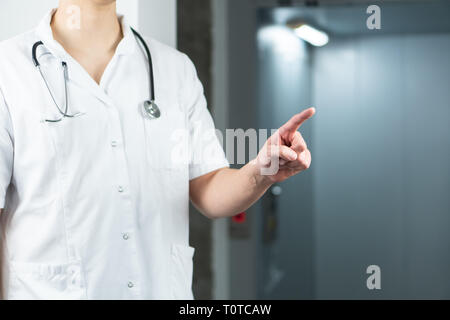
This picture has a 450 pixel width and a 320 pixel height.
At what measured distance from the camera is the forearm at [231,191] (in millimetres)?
770

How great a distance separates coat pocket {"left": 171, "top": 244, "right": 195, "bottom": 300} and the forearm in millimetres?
75

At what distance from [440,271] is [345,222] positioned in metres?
0.27

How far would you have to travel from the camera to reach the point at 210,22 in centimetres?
153

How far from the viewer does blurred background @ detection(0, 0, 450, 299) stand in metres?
1.39

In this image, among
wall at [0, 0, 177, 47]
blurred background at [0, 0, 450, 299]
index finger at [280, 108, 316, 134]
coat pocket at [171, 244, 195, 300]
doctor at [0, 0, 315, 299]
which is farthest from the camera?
blurred background at [0, 0, 450, 299]

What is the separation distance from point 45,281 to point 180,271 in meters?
0.21

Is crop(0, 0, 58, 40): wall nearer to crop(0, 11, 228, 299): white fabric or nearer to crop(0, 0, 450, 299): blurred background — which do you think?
crop(0, 11, 228, 299): white fabric

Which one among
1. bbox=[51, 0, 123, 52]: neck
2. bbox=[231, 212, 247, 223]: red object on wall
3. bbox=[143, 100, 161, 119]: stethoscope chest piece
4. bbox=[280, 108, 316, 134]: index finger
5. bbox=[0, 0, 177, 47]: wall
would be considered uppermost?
bbox=[0, 0, 177, 47]: wall

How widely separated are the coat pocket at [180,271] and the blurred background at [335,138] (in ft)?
2.03

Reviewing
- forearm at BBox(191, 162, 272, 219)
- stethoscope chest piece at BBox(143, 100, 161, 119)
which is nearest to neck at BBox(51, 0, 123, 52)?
stethoscope chest piece at BBox(143, 100, 161, 119)

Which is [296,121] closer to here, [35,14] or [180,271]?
[180,271]

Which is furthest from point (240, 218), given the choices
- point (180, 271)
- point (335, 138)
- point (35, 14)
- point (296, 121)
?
point (296, 121)

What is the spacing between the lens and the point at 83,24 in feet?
2.64

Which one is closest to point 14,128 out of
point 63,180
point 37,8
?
point 63,180
